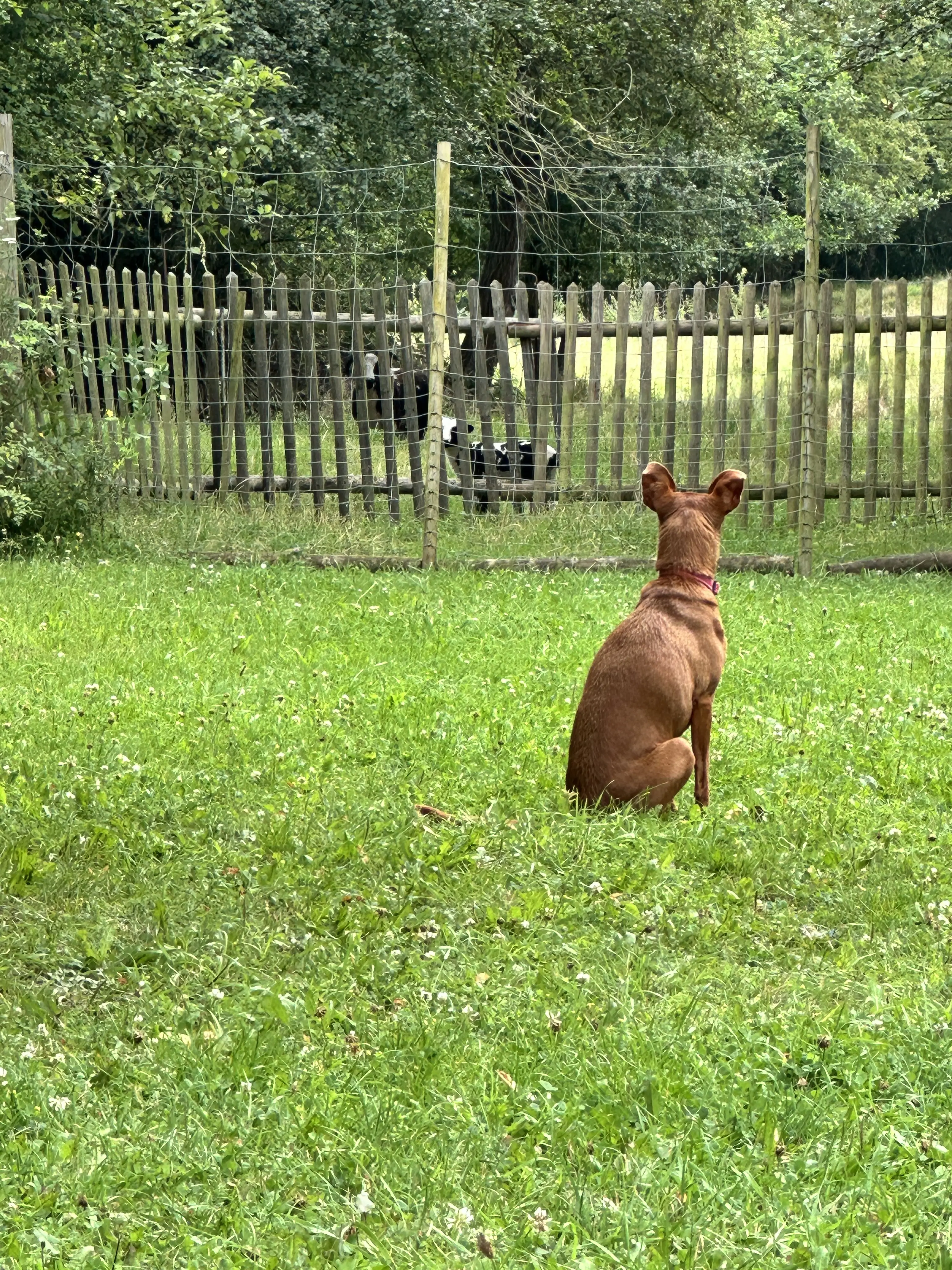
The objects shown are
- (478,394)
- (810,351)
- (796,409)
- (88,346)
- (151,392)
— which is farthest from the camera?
(478,394)

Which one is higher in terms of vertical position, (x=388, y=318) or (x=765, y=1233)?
(x=388, y=318)

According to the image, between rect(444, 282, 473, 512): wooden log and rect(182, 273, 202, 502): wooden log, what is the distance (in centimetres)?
222

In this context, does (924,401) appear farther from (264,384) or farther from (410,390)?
(264,384)

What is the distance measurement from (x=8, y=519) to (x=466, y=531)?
148 inches

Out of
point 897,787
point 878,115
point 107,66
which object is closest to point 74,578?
point 107,66

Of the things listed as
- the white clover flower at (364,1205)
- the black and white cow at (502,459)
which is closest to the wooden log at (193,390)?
the black and white cow at (502,459)

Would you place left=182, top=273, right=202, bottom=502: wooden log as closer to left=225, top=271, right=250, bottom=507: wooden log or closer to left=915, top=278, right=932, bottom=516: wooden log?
left=225, top=271, right=250, bottom=507: wooden log

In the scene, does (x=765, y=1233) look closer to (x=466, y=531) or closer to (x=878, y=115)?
(x=466, y=531)

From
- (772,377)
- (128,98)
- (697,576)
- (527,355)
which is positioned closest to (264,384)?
(527,355)

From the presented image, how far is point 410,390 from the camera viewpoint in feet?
44.9

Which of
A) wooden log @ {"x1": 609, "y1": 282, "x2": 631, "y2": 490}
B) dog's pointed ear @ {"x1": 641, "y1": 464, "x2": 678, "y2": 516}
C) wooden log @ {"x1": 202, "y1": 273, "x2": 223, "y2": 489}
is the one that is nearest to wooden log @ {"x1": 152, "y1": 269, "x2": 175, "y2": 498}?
wooden log @ {"x1": 202, "y1": 273, "x2": 223, "y2": 489}

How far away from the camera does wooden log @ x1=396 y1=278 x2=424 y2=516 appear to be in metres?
13.1

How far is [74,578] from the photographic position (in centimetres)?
1059

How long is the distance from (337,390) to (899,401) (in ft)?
15.6
